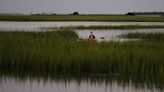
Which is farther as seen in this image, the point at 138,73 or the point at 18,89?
the point at 138,73

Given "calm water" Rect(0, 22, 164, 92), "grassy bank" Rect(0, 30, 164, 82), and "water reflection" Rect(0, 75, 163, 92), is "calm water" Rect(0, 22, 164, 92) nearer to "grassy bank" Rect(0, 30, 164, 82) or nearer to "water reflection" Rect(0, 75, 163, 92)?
"water reflection" Rect(0, 75, 163, 92)

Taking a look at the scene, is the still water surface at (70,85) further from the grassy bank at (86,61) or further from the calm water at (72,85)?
the grassy bank at (86,61)

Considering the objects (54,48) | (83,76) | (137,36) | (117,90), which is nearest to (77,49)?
(54,48)

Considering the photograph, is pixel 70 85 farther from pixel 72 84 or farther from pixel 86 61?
pixel 86 61

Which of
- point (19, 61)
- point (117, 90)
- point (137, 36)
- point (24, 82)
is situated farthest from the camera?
point (137, 36)

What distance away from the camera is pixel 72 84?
41.2ft

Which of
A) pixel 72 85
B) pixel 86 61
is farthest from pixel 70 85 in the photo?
pixel 86 61

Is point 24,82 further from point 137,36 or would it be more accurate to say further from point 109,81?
point 137,36

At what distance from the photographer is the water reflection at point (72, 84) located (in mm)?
11977

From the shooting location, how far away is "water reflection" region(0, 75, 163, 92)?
1198 cm

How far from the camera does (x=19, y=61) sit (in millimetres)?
13695

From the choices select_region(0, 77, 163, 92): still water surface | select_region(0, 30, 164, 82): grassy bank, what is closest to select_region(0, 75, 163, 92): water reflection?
select_region(0, 77, 163, 92): still water surface

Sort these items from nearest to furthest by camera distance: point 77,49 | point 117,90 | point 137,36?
1. point 117,90
2. point 77,49
3. point 137,36

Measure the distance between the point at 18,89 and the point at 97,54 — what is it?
106 inches
